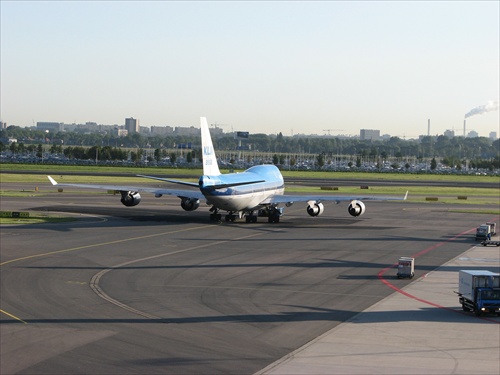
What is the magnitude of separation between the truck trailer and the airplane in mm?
38376

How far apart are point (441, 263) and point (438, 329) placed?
954 inches

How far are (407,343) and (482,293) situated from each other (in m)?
8.50

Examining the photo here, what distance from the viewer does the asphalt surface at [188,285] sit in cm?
3525

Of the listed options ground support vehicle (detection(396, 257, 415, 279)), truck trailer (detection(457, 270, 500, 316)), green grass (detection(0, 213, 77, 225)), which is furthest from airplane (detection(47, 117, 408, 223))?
truck trailer (detection(457, 270, 500, 316))

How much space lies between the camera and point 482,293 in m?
43.9

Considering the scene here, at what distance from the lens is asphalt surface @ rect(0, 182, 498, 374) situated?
116 ft

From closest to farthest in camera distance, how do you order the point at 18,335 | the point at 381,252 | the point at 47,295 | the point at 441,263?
1. the point at 18,335
2. the point at 47,295
3. the point at 441,263
4. the point at 381,252

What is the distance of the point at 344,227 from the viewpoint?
91000 mm

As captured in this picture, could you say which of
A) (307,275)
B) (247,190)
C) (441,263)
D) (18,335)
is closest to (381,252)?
(441,263)

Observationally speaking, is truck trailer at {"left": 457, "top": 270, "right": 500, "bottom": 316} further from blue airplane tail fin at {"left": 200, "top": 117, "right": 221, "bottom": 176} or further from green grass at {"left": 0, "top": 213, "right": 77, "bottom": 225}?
green grass at {"left": 0, "top": 213, "right": 77, "bottom": 225}

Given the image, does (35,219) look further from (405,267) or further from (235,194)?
(405,267)

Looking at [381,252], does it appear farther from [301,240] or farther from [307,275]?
[307,275]

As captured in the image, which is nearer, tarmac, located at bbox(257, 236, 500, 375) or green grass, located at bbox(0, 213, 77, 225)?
tarmac, located at bbox(257, 236, 500, 375)

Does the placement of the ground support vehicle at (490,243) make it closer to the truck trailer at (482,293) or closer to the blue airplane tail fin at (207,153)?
the blue airplane tail fin at (207,153)
